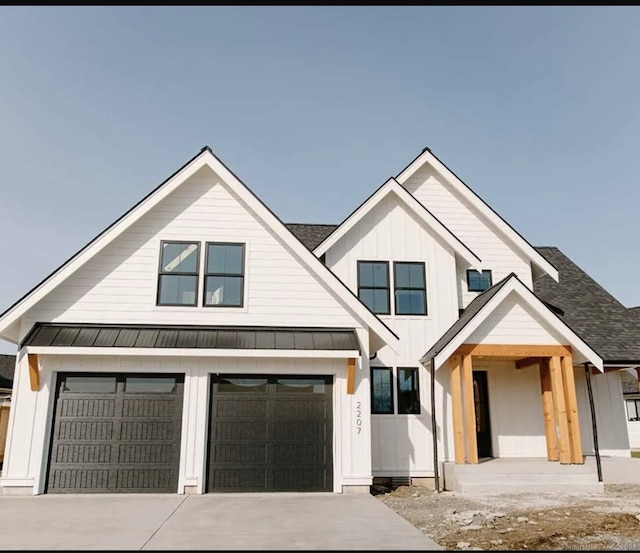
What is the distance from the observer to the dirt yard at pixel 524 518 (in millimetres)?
6789

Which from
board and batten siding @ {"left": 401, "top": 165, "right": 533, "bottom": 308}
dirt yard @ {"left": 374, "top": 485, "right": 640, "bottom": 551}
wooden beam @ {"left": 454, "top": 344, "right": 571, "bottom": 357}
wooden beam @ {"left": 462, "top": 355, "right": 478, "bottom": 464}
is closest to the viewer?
dirt yard @ {"left": 374, "top": 485, "right": 640, "bottom": 551}

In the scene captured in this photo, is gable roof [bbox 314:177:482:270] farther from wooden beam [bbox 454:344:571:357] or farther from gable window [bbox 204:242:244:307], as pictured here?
gable window [bbox 204:242:244:307]

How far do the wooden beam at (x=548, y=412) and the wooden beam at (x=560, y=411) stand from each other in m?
0.38

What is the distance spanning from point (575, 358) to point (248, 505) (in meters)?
8.65

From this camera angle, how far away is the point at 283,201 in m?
20.3

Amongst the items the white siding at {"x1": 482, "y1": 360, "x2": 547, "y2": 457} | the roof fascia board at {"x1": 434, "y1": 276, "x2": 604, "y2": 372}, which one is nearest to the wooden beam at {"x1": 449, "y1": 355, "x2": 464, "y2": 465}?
the roof fascia board at {"x1": 434, "y1": 276, "x2": 604, "y2": 372}

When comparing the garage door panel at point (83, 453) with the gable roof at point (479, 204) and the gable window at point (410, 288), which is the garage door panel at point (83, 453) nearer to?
the gable window at point (410, 288)

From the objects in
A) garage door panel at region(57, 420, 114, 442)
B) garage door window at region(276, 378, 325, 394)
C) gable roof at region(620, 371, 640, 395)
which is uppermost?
gable roof at region(620, 371, 640, 395)

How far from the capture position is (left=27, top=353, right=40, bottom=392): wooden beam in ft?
33.3

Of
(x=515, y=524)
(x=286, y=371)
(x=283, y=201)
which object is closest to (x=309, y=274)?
(x=286, y=371)

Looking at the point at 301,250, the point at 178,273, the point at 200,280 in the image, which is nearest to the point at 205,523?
the point at 200,280

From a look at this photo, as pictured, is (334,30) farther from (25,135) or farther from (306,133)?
(25,135)

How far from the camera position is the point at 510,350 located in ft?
39.9

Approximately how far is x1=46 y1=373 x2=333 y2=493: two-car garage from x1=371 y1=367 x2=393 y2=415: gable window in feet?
8.25
